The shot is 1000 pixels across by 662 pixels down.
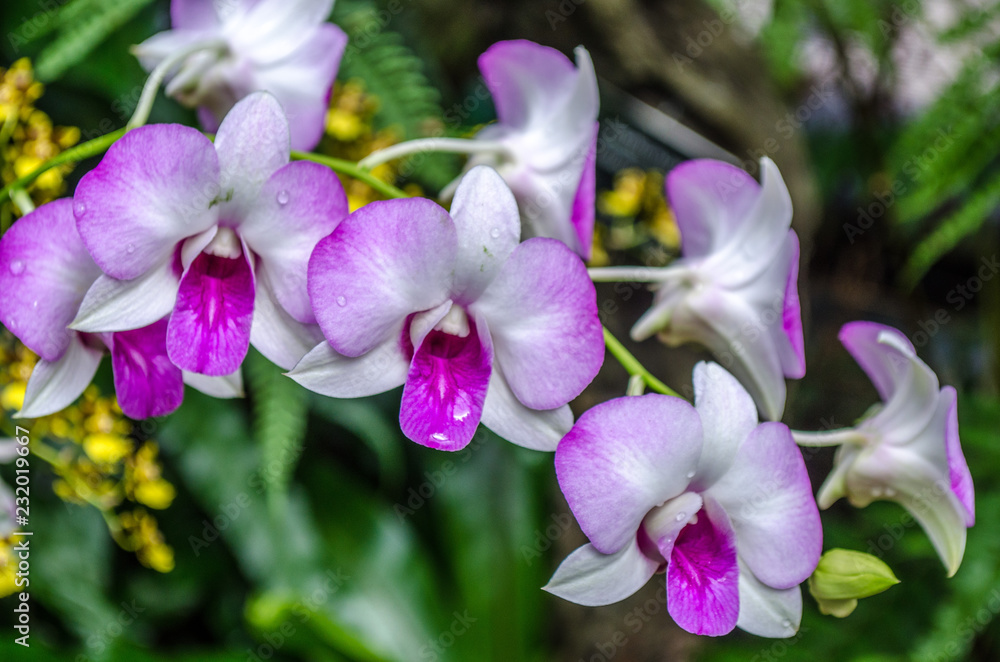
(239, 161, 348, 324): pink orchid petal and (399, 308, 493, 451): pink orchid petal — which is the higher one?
(239, 161, 348, 324): pink orchid petal

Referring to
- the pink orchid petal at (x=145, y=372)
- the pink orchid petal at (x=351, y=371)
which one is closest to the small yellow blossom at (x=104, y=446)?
the pink orchid petal at (x=145, y=372)

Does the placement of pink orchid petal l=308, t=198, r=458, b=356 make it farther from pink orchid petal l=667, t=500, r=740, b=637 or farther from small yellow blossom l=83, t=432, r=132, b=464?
small yellow blossom l=83, t=432, r=132, b=464

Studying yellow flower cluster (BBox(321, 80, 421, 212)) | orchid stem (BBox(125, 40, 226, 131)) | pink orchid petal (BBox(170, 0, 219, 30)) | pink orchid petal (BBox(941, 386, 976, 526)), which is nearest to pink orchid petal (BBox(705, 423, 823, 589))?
pink orchid petal (BBox(941, 386, 976, 526))

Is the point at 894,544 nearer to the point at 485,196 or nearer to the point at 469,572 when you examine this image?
the point at 469,572

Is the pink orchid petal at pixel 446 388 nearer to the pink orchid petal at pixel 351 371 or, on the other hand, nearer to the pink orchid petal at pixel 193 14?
the pink orchid petal at pixel 351 371

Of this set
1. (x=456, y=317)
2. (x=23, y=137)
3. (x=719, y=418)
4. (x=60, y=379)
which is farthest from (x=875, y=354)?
(x=23, y=137)

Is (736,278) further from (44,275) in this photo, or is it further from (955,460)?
(44,275)

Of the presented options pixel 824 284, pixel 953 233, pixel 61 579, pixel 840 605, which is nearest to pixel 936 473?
pixel 840 605
